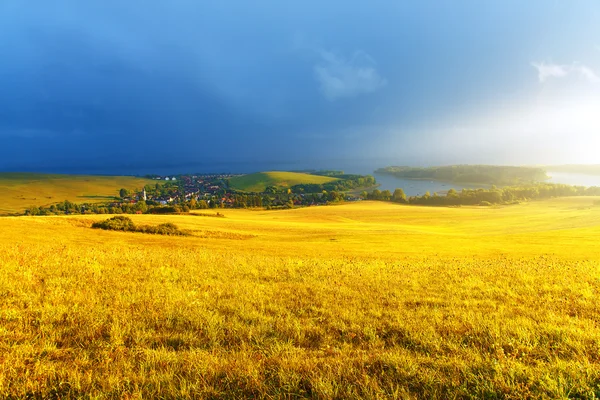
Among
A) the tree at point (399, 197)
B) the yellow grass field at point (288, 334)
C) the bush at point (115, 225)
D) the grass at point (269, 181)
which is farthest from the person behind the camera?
the grass at point (269, 181)

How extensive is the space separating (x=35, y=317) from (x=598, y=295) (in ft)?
40.5

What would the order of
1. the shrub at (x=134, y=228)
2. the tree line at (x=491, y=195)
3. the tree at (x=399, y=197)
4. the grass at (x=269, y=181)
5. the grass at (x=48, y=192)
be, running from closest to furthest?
the shrub at (x=134, y=228)
the tree line at (x=491, y=195)
the tree at (x=399, y=197)
the grass at (x=48, y=192)
the grass at (x=269, y=181)

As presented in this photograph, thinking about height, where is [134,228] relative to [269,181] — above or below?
below

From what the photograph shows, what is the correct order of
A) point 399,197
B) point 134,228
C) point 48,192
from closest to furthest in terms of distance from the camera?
point 134,228 < point 399,197 < point 48,192

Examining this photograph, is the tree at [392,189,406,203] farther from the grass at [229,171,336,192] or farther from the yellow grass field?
the yellow grass field

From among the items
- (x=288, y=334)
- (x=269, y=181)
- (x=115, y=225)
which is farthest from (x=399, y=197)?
(x=288, y=334)

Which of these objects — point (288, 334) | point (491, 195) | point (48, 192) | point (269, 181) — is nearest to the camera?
point (288, 334)

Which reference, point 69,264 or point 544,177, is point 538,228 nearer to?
point 69,264

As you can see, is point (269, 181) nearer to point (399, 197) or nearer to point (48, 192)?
point (399, 197)

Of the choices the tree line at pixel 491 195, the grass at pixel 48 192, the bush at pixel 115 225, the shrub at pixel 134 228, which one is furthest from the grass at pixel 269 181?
the shrub at pixel 134 228

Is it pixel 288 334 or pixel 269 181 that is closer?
pixel 288 334

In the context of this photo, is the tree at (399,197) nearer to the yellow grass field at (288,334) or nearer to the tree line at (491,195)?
the tree line at (491,195)

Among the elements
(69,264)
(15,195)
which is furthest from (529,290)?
(15,195)

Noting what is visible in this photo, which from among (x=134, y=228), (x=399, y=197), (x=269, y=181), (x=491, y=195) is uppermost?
(x=269, y=181)
